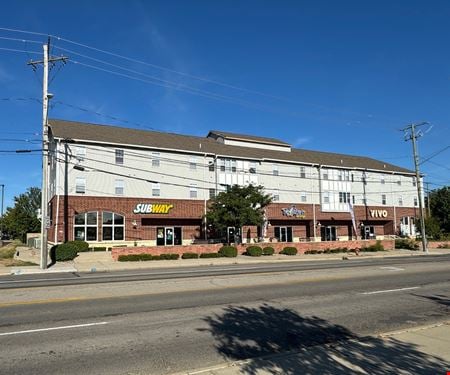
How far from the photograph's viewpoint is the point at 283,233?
49.7m

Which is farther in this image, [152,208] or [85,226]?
[152,208]

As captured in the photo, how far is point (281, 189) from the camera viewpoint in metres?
49.1

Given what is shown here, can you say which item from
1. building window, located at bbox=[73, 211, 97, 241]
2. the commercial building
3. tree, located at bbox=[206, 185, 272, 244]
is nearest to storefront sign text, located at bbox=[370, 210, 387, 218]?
the commercial building

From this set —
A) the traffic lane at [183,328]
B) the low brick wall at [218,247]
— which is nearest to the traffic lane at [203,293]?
the traffic lane at [183,328]

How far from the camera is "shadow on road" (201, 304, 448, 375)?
19.2 ft

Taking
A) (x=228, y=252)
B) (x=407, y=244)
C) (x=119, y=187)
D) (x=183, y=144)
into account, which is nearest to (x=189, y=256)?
(x=228, y=252)

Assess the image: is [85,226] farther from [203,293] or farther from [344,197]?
[344,197]

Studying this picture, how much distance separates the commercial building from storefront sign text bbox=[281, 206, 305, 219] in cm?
11

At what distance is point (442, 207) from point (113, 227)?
1904 inches

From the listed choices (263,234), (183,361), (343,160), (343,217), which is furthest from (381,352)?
(343,160)

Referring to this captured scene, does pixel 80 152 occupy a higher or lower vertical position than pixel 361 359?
higher

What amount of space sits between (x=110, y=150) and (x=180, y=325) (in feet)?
109

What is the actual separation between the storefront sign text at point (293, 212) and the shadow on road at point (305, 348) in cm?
3912

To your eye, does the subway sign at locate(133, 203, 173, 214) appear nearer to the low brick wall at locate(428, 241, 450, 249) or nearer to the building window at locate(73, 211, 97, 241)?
the building window at locate(73, 211, 97, 241)
